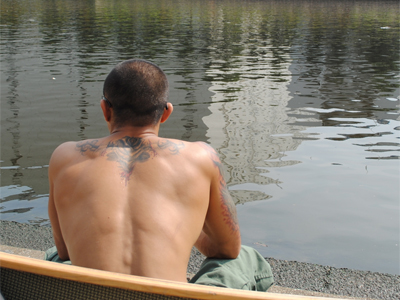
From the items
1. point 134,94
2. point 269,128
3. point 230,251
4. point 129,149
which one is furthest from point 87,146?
point 269,128

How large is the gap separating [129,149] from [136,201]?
29 centimetres

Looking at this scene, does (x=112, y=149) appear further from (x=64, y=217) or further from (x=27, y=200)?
(x=27, y=200)

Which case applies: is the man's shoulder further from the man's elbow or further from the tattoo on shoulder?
the man's elbow

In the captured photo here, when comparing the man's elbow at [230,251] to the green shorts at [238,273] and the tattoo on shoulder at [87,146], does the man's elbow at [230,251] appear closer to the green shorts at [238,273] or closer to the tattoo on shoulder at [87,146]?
the green shorts at [238,273]

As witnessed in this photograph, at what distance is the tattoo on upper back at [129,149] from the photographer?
2029 millimetres

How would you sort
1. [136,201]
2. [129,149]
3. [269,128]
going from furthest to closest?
[269,128] → [129,149] → [136,201]

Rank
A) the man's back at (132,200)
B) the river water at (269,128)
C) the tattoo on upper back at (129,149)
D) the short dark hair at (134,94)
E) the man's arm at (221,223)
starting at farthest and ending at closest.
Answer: the river water at (269,128) → the man's arm at (221,223) → the short dark hair at (134,94) → the tattoo on upper back at (129,149) → the man's back at (132,200)

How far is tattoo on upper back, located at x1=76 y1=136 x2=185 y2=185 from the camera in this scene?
2.03m

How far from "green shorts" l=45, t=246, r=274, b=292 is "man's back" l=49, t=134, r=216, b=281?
149mm

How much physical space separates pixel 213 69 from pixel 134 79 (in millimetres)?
10859

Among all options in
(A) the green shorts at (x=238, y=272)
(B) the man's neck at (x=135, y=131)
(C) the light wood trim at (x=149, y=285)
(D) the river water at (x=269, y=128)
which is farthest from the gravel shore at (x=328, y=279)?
(C) the light wood trim at (x=149, y=285)

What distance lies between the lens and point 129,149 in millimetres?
2084

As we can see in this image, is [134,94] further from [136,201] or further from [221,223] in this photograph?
[221,223]

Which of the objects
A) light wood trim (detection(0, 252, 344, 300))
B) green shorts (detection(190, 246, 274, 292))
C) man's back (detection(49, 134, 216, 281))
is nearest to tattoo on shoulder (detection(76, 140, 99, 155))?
man's back (detection(49, 134, 216, 281))
